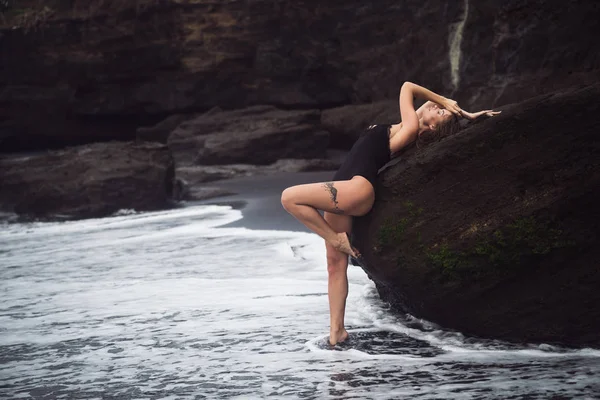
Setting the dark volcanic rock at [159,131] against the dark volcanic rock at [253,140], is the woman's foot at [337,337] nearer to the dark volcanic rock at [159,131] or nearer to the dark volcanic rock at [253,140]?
the dark volcanic rock at [253,140]

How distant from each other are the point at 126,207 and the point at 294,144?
6.57 m

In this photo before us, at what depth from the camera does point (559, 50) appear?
1509cm

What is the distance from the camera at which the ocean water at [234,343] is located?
14.3ft

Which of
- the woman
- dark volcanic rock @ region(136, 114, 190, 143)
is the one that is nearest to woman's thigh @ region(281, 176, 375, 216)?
the woman

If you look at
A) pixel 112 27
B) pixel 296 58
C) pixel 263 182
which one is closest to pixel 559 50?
pixel 263 182

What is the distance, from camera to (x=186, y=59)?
29.4m

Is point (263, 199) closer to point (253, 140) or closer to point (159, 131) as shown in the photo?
point (253, 140)

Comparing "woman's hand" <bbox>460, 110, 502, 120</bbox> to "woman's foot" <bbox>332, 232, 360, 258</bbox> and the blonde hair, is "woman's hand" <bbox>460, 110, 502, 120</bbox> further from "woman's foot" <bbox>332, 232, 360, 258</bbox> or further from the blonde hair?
"woman's foot" <bbox>332, 232, 360, 258</bbox>

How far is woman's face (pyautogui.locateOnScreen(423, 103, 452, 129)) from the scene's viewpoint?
17.9 feet

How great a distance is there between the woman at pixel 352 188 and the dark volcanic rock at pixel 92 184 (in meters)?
11.4

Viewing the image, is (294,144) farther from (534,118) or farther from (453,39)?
(534,118)

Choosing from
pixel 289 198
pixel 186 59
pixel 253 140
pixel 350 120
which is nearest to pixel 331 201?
pixel 289 198

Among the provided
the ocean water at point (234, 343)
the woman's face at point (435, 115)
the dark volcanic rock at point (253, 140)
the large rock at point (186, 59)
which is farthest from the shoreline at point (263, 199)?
the large rock at point (186, 59)

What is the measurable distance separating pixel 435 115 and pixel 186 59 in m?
24.7
